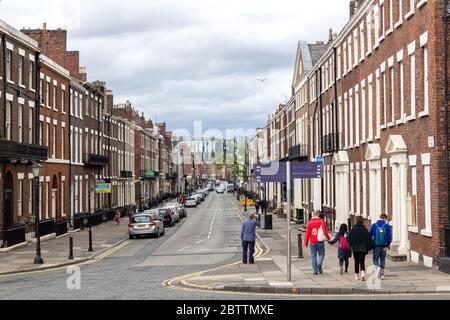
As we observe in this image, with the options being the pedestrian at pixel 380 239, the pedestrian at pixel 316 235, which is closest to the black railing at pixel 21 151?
the pedestrian at pixel 316 235

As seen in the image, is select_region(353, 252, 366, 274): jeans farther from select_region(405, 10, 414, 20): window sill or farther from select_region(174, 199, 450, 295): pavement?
select_region(405, 10, 414, 20): window sill

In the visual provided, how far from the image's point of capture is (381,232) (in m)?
20.0

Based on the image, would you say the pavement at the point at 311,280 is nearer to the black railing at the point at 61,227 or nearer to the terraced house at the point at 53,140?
the terraced house at the point at 53,140

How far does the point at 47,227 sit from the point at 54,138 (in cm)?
721

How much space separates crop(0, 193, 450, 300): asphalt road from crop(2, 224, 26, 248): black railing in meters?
5.10

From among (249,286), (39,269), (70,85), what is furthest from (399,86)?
(70,85)

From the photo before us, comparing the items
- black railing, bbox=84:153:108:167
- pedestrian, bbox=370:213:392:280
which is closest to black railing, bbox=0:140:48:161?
black railing, bbox=84:153:108:167

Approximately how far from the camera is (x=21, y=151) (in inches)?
1457

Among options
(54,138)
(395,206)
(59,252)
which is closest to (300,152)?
(54,138)

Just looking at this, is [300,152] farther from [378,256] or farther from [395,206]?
[378,256]

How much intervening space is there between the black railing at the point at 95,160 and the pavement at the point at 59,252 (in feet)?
27.4

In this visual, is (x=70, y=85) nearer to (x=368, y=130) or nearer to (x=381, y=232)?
(x=368, y=130)

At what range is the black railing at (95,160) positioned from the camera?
58.8 metres
